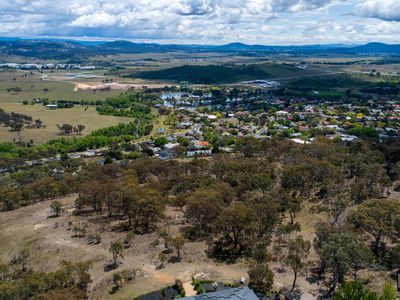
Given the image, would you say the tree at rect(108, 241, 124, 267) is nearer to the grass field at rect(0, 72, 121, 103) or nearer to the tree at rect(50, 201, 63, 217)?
the tree at rect(50, 201, 63, 217)

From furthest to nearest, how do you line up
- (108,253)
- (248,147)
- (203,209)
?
(248,147)
(203,209)
(108,253)

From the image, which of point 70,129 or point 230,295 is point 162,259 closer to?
point 230,295

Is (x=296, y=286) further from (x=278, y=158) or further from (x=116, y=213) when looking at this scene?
(x=278, y=158)

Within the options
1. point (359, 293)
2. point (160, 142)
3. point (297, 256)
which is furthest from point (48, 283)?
point (160, 142)

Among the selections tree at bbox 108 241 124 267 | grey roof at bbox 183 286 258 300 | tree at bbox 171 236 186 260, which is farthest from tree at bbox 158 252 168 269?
grey roof at bbox 183 286 258 300

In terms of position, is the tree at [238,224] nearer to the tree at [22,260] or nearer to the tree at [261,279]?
the tree at [261,279]

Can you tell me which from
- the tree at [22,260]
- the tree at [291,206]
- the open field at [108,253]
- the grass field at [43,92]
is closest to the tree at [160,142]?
the open field at [108,253]

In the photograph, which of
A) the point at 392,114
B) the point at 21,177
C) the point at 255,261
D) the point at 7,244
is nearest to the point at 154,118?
the point at 21,177
